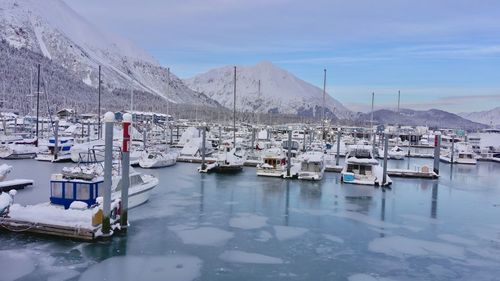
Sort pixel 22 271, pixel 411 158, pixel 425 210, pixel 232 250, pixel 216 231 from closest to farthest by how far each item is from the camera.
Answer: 1. pixel 22 271
2. pixel 232 250
3. pixel 216 231
4. pixel 425 210
5. pixel 411 158

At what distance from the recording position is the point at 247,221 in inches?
801

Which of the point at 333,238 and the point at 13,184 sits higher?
the point at 13,184

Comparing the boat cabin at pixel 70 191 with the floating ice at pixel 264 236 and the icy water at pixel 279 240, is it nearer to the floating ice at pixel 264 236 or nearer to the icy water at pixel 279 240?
the icy water at pixel 279 240

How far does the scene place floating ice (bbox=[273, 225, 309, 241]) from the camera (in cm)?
1788

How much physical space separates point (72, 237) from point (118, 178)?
647 cm

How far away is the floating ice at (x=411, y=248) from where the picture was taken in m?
16.2

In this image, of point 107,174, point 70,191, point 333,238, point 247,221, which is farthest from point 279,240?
point 70,191

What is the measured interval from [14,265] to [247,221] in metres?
9.96

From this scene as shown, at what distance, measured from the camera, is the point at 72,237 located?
15.8 metres

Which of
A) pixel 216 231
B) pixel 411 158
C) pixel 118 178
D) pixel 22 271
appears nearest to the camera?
pixel 22 271

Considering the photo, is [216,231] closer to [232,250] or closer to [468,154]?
[232,250]

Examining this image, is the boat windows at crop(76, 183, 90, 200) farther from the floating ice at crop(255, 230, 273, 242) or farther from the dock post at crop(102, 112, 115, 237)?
the floating ice at crop(255, 230, 273, 242)

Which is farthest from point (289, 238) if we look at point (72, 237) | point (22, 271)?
point (22, 271)

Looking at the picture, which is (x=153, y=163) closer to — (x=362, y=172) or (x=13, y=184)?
(x=13, y=184)
